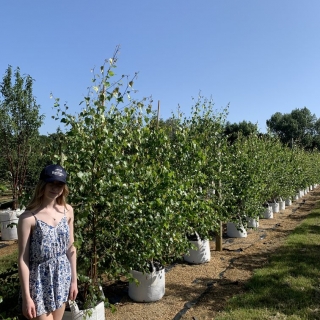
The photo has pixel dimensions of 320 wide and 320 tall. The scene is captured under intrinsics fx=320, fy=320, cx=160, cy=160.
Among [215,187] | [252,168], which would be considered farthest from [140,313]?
[252,168]

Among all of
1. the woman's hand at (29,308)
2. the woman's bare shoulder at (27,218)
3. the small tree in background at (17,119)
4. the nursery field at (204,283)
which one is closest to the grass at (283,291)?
the nursery field at (204,283)

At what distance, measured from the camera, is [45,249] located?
224cm

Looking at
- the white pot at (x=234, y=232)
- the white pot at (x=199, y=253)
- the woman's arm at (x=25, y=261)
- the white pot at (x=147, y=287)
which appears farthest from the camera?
the white pot at (x=234, y=232)

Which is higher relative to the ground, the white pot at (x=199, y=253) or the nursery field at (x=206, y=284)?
the white pot at (x=199, y=253)

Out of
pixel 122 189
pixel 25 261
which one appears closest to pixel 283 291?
pixel 122 189

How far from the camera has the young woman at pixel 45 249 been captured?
2.16 metres

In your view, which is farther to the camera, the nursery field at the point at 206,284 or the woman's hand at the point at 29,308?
the nursery field at the point at 206,284

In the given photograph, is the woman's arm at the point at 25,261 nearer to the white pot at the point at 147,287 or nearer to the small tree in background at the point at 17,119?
the white pot at the point at 147,287

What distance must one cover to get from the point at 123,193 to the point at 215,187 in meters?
3.43

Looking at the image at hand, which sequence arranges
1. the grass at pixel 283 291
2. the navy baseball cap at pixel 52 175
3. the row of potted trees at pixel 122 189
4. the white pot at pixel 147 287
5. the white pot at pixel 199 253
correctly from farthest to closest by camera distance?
the white pot at pixel 199 253 → the white pot at pixel 147 287 → the grass at pixel 283 291 → the row of potted trees at pixel 122 189 → the navy baseball cap at pixel 52 175

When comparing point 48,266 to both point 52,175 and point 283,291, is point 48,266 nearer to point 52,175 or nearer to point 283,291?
point 52,175

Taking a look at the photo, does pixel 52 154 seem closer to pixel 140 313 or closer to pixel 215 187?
pixel 140 313

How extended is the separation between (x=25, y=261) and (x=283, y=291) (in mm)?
3859

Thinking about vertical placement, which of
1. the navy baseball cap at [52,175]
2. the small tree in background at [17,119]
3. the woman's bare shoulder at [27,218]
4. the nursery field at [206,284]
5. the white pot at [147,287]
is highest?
the small tree in background at [17,119]
